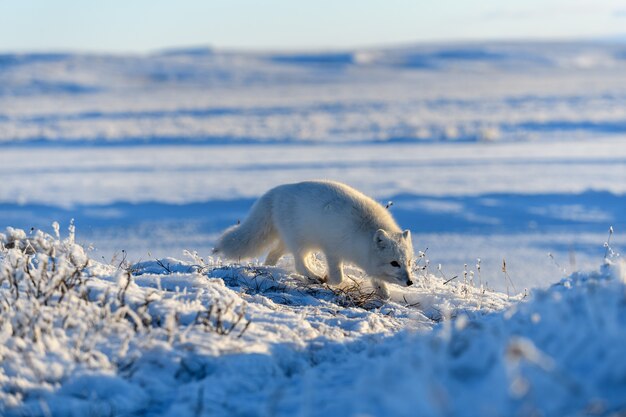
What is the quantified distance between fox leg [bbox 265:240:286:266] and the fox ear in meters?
1.05

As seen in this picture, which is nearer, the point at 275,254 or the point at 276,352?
the point at 276,352

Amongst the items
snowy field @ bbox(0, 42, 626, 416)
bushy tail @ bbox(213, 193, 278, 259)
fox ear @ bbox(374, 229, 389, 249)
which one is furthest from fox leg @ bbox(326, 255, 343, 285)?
bushy tail @ bbox(213, 193, 278, 259)

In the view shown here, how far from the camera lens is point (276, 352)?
347cm

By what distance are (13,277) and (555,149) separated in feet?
48.0

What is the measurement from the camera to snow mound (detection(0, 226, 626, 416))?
7.29 feet

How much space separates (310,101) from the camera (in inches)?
1346

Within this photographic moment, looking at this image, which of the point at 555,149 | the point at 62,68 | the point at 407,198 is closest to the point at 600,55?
the point at 62,68

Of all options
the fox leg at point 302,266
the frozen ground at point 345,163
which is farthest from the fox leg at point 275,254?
the frozen ground at point 345,163

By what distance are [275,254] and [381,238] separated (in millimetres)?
1225

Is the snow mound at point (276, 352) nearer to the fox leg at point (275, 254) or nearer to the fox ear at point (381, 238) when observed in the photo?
the fox ear at point (381, 238)

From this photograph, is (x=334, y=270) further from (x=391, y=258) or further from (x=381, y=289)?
(x=391, y=258)

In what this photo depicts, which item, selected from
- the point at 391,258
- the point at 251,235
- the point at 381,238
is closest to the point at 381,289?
the point at 391,258

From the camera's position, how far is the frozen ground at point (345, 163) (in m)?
9.41

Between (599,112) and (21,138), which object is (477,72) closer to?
(599,112)
